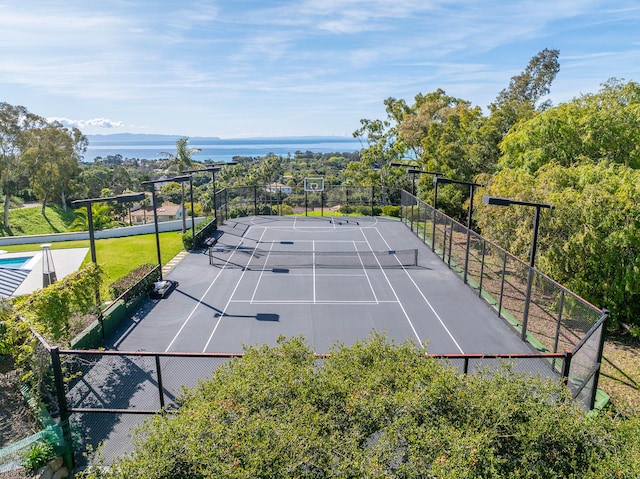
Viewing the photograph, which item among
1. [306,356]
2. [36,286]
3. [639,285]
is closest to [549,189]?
[639,285]

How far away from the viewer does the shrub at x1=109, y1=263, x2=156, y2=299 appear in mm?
15938

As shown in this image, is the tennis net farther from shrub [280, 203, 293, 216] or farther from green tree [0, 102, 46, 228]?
green tree [0, 102, 46, 228]

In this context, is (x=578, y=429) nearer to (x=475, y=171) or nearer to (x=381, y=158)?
(x=475, y=171)

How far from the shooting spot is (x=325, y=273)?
2052 cm

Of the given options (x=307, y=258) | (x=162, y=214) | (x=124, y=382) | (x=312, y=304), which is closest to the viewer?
(x=124, y=382)

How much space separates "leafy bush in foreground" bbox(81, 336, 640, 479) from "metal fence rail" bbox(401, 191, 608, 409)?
4.19m

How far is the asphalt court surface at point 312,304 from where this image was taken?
45.7 feet

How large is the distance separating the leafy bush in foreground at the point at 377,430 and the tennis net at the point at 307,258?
1539 centimetres

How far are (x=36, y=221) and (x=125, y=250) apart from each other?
100ft

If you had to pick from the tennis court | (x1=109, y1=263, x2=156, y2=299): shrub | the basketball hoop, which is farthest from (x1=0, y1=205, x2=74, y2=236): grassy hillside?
(x1=109, y1=263, x2=156, y2=299): shrub

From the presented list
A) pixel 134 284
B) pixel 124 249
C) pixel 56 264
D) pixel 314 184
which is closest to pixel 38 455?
pixel 134 284

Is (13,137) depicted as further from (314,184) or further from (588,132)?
(588,132)

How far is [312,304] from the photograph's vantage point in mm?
16797

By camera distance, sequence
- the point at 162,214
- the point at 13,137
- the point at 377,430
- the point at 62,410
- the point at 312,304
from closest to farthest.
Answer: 1. the point at 377,430
2. the point at 62,410
3. the point at 312,304
4. the point at 13,137
5. the point at 162,214
